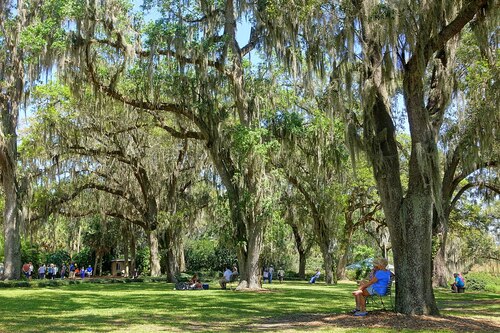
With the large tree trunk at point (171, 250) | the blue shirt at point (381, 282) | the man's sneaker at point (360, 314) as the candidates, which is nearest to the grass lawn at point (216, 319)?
the man's sneaker at point (360, 314)

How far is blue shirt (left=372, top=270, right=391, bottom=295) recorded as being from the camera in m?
9.11

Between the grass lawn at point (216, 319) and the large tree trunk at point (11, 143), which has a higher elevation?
the large tree trunk at point (11, 143)

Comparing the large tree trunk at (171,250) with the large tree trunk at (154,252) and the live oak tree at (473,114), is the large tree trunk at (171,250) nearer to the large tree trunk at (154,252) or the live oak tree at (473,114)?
the large tree trunk at (154,252)

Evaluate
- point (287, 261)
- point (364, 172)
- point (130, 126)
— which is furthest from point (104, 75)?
point (287, 261)

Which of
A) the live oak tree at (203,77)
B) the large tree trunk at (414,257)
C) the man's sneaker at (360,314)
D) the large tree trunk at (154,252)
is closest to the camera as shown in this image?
the large tree trunk at (414,257)

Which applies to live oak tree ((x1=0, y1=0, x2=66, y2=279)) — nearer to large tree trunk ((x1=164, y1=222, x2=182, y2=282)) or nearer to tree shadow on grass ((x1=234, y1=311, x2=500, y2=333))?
large tree trunk ((x1=164, y1=222, x2=182, y2=282))

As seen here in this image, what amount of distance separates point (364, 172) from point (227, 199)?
10.2 m

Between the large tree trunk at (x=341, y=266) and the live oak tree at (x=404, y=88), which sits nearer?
the live oak tree at (x=404, y=88)

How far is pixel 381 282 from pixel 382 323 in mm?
1185

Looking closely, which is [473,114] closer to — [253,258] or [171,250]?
[253,258]

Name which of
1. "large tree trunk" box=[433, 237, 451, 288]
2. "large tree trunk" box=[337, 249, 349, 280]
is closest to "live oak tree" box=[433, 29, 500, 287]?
"large tree trunk" box=[433, 237, 451, 288]

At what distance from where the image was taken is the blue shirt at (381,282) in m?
9.11

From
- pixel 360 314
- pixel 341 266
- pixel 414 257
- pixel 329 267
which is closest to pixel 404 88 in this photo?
pixel 414 257

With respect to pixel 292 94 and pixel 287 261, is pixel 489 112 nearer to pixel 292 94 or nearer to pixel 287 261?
pixel 292 94
